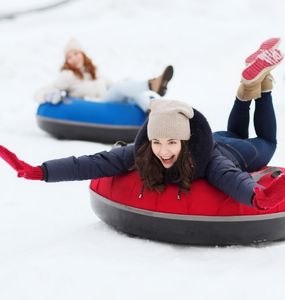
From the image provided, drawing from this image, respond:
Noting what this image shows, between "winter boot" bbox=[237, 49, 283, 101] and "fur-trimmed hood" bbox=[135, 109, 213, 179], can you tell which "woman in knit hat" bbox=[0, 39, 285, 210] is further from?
"winter boot" bbox=[237, 49, 283, 101]

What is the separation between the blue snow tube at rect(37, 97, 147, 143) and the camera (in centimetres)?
689

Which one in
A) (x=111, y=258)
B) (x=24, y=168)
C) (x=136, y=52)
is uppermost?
(x=24, y=168)

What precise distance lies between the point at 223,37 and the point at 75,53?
719cm

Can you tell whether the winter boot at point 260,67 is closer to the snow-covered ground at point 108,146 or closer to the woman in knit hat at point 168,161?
the woman in knit hat at point 168,161

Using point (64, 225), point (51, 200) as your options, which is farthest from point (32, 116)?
point (64, 225)

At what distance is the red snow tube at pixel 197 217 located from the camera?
3.48m

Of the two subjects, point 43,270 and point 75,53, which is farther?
point 75,53

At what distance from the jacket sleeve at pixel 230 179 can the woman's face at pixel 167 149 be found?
182mm

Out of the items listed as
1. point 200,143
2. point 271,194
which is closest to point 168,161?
point 200,143

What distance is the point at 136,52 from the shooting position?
13188 millimetres

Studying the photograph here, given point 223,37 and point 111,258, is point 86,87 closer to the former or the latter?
point 111,258

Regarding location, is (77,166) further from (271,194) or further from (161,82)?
(161,82)

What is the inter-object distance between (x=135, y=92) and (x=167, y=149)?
3.41m

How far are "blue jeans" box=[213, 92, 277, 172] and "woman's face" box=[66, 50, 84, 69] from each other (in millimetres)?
3163
